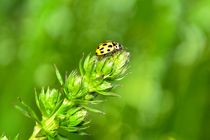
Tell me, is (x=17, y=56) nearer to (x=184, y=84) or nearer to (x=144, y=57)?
(x=144, y=57)

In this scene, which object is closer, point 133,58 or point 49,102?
point 49,102

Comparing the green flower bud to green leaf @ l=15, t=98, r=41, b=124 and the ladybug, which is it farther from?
the ladybug

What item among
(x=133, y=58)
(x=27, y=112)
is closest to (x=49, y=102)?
(x=27, y=112)

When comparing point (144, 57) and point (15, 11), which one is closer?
point (144, 57)

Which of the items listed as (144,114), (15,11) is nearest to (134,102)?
(144,114)

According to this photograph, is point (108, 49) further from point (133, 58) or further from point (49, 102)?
point (133, 58)

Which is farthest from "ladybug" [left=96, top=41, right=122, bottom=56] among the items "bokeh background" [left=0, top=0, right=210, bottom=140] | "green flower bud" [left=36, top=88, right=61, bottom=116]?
"bokeh background" [left=0, top=0, right=210, bottom=140]

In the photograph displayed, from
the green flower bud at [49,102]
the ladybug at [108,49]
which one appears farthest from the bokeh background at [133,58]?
the green flower bud at [49,102]

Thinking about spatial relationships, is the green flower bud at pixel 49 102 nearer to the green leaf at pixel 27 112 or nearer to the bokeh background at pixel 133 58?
the green leaf at pixel 27 112
